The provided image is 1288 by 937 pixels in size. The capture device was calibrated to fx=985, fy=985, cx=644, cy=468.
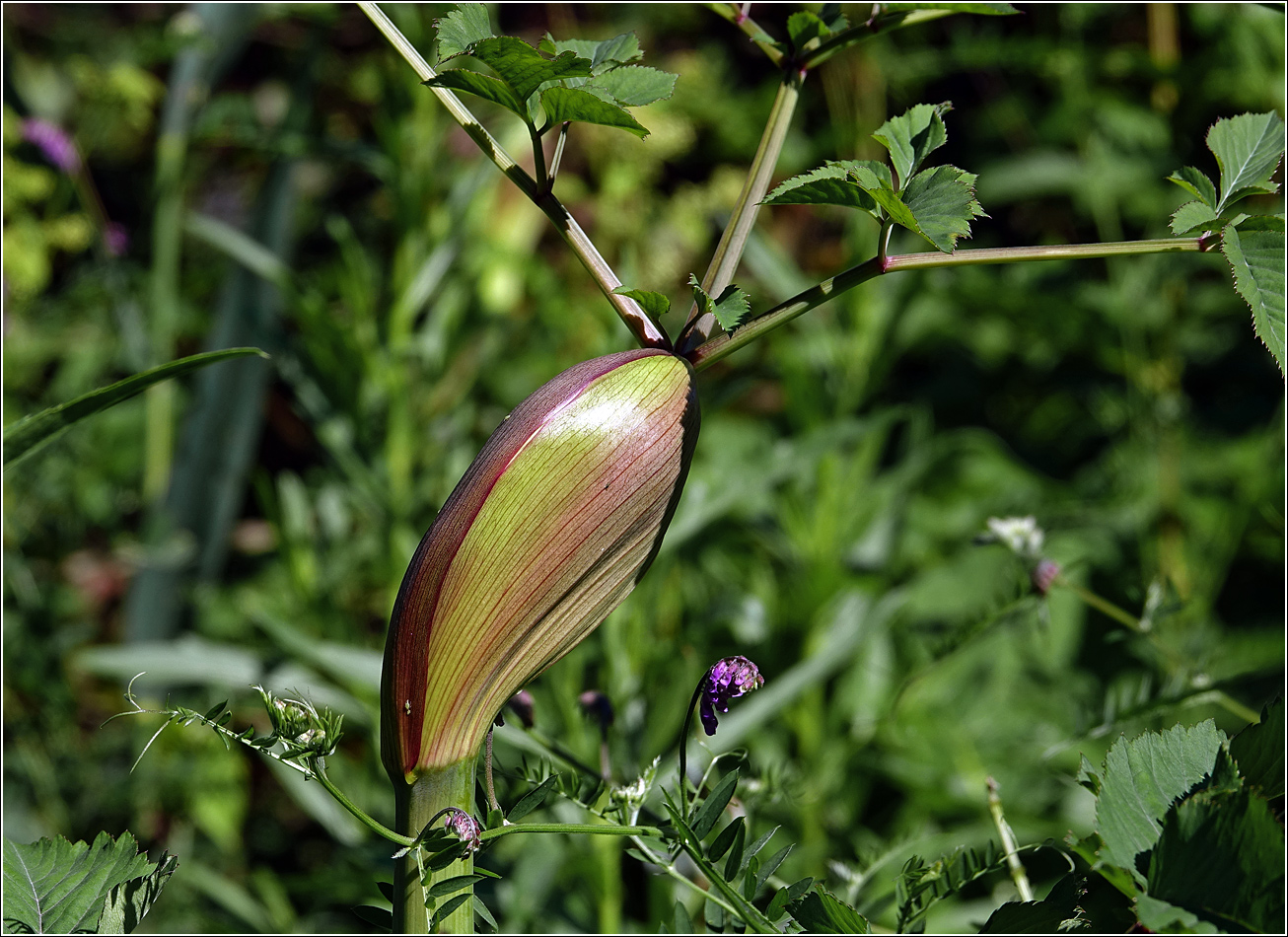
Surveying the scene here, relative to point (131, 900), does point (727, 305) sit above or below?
above

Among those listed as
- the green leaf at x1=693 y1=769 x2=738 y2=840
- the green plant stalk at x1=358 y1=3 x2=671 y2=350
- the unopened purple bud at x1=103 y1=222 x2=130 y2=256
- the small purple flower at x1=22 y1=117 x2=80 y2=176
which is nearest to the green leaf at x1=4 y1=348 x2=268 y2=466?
the green plant stalk at x1=358 y1=3 x2=671 y2=350

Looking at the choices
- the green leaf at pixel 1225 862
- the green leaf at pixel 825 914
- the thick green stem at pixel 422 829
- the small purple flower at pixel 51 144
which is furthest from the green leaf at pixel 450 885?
the small purple flower at pixel 51 144

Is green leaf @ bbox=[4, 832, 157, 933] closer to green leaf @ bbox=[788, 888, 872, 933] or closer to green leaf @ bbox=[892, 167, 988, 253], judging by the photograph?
green leaf @ bbox=[788, 888, 872, 933]

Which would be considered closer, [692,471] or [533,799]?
[533,799]

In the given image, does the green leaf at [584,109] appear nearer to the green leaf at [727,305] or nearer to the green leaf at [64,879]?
the green leaf at [727,305]

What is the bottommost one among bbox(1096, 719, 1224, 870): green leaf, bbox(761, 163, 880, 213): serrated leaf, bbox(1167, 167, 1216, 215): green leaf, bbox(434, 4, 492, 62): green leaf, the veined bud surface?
bbox(1096, 719, 1224, 870): green leaf

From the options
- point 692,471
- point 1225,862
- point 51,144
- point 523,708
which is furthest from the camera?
point 51,144

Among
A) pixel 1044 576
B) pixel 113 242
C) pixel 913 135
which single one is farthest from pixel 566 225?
pixel 113 242

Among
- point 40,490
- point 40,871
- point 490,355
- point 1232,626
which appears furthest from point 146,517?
point 1232,626

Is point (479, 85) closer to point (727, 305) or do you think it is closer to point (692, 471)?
point (727, 305)
